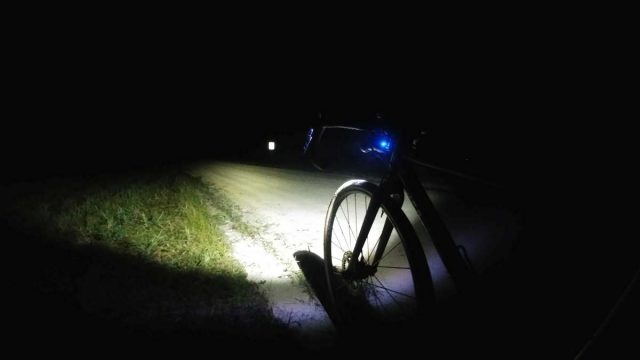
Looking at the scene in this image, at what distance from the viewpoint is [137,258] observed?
395cm

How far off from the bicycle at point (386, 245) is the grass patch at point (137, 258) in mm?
732

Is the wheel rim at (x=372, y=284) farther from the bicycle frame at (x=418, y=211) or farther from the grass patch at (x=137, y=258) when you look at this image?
the grass patch at (x=137, y=258)

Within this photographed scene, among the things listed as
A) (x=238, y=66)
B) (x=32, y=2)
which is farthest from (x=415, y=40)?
(x=32, y=2)

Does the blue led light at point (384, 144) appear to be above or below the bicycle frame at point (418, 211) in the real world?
above

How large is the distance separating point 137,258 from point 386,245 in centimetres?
278

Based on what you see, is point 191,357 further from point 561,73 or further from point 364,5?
point 364,5

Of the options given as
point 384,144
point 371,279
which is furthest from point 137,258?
point 384,144

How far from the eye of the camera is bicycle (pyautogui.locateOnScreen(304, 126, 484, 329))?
2293mm

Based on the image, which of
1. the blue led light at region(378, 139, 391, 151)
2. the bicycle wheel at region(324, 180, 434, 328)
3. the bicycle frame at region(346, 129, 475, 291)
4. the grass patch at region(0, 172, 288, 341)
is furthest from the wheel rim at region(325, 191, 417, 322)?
the grass patch at region(0, 172, 288, 341)

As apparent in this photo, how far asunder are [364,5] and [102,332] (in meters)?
3.67

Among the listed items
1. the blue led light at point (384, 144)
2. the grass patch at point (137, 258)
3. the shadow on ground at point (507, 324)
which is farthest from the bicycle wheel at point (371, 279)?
the grass patch at point (137, 258)

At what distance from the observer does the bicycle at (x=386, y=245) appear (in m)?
2.29

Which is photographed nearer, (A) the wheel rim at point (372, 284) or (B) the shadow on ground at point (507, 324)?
(B) the shadow on ground at point (507, 324)

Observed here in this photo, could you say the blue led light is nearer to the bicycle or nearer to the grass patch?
the bicycle
